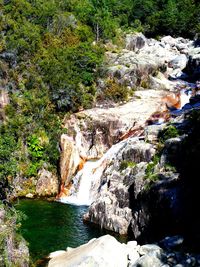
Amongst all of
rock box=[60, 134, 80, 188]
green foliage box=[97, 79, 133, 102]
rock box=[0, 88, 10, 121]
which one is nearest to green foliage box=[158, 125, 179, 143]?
rock box=[60, 134, 80, 188]

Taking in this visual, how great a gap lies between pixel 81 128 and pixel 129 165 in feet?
35.7

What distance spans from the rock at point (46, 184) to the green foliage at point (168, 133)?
11650 millimetres

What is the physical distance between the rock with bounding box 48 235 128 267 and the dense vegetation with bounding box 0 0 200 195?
943 centimetres

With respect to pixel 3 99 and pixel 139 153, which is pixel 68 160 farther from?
pixel 3 99

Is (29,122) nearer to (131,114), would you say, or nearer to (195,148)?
(131,114)

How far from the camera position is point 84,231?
28.8 metres

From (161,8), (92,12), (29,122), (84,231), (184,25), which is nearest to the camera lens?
(84,231)

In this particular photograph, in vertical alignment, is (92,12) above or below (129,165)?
above

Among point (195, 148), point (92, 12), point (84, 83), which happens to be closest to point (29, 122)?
point (84, 83)

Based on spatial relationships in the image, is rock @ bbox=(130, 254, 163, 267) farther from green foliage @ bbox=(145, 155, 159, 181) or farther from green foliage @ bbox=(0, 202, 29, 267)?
green foliage @ bbox=(145, 155, 159, 181)

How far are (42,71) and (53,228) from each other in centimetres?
2201

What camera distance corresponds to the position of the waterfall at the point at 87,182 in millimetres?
35906

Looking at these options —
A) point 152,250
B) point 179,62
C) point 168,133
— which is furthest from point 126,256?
point 179,62

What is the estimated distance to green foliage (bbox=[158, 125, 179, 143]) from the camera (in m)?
32.4
